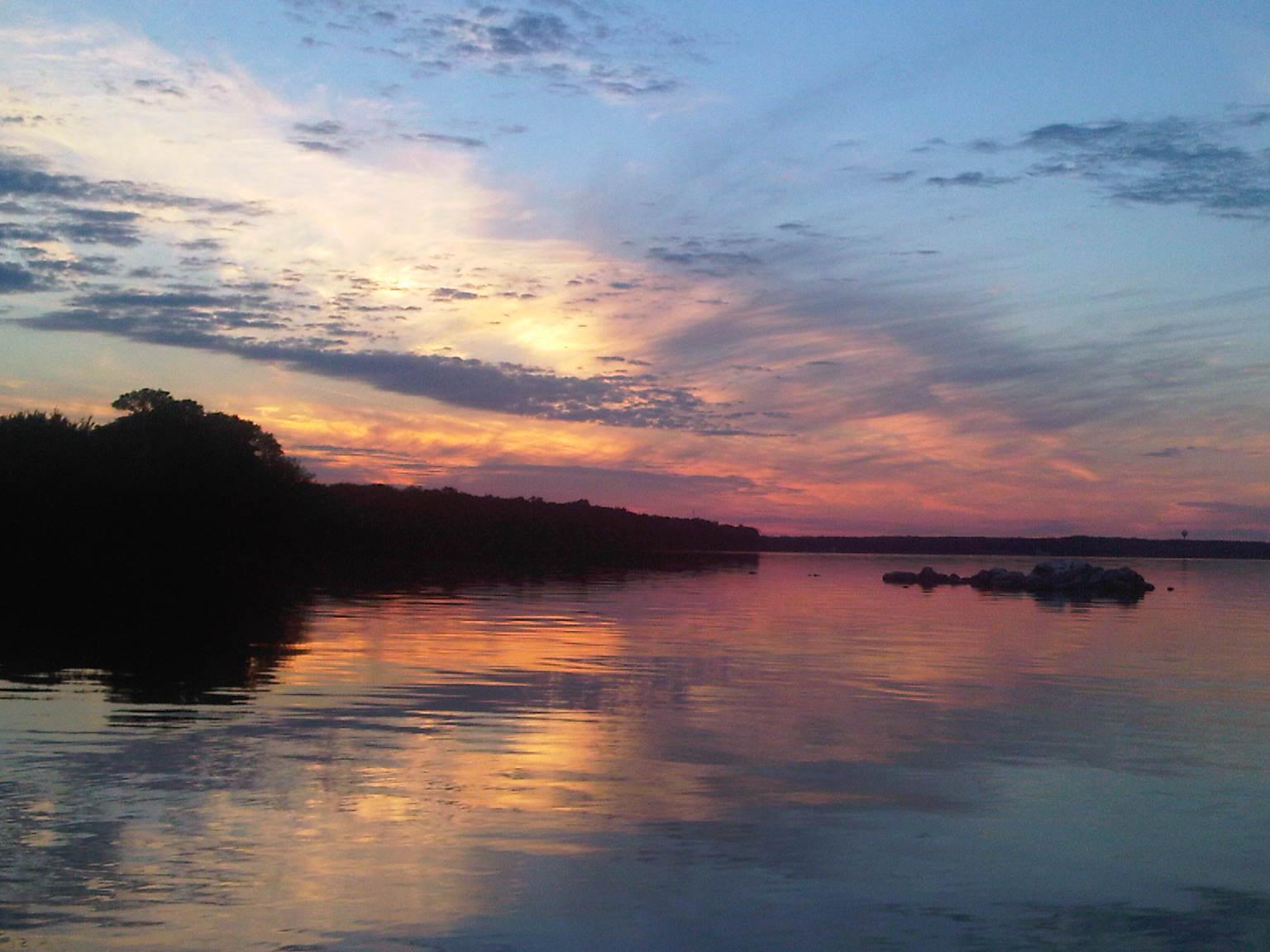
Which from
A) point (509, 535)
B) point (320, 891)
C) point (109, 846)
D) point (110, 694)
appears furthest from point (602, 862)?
point (509, 535)

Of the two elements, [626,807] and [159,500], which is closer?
[626,807]

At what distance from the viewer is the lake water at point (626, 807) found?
7270mm

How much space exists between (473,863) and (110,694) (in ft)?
31.6

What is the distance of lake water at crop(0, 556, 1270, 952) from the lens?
7.27 meters

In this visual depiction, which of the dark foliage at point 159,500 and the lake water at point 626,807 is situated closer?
the lake water at point 626,807

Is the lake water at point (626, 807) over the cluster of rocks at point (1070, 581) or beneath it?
beneath

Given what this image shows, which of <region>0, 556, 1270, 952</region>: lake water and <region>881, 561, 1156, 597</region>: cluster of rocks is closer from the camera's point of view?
<region>0, 556, 1270, 952</region>: lake water

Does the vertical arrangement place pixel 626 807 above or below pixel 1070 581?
below

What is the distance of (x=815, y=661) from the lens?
23.1m

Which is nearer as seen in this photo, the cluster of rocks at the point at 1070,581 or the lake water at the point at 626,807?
the lake water at the point at 626,807

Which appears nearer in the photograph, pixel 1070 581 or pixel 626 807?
pixel 626 807

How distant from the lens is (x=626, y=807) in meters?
10.2

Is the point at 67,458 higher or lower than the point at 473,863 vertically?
higher

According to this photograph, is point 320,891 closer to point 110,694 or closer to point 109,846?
point 109,846
